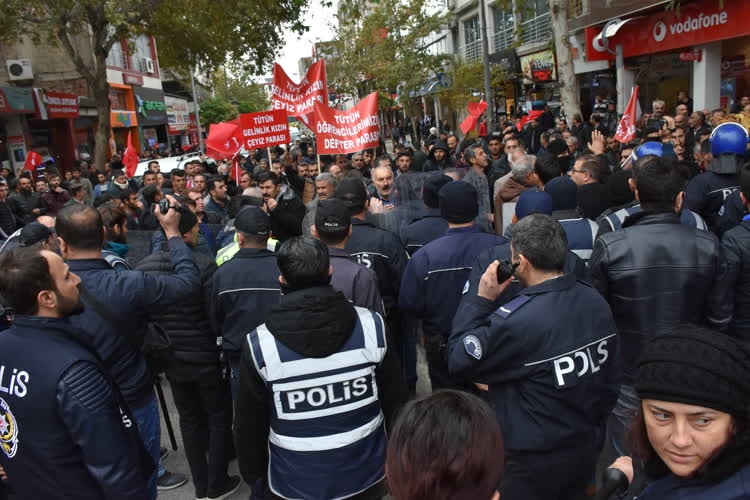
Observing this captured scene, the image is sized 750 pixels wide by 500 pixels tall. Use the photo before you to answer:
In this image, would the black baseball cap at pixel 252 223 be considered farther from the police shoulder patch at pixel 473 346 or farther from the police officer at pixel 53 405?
the police shoulder patch at pixel 473 346

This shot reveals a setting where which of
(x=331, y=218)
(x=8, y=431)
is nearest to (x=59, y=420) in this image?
(x=8, y=431)

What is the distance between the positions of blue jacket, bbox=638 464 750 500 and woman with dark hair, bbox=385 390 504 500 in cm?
48

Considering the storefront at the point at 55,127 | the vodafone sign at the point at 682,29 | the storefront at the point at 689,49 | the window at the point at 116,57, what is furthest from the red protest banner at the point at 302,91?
the window at the point at 116,57

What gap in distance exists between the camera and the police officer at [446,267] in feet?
12.5

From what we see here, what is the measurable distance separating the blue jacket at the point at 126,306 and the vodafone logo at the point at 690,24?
1475cm

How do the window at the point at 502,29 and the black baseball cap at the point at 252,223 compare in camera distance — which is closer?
the black baseball cap at the point at 252,223

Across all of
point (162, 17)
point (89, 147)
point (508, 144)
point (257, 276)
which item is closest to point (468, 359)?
point (257, 276)

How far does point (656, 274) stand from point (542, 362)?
108 cm

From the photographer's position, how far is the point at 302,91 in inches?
376

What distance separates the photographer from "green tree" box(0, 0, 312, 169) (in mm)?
14867

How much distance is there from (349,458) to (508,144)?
619 centimetres

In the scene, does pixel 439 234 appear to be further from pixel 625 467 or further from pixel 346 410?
pixel 625 467

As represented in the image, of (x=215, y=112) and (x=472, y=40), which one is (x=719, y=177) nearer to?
(x=472, y=40)

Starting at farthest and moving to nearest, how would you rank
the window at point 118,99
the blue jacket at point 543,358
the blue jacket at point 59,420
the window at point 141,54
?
the window at point 141,54 < the window at point 118,99 < the blue jacket at point 543,358 < the blue jacket at point 59,420
